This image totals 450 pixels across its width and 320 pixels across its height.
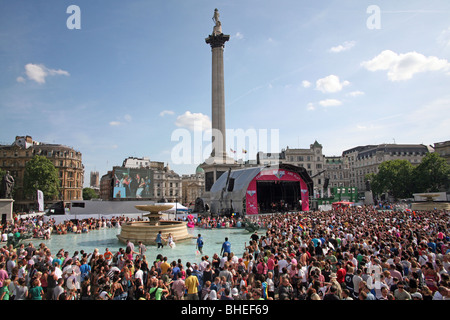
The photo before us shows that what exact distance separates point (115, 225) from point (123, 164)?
77333mm

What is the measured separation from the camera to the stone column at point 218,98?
48.3 m

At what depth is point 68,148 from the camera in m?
83.4

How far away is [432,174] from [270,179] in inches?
2126

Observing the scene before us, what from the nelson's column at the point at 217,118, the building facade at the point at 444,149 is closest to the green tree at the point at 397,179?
the building facade at the point at 444,149

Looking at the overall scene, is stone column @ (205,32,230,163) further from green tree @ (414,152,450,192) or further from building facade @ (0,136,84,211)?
green tree @ (414,152,450,192)

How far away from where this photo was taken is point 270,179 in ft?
121

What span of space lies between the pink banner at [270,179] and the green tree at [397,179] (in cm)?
4611

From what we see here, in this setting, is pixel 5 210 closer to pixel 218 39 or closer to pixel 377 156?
pixel 218 39

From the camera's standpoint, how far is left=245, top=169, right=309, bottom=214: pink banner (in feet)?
116

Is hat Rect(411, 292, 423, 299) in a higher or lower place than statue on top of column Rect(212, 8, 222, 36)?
lower

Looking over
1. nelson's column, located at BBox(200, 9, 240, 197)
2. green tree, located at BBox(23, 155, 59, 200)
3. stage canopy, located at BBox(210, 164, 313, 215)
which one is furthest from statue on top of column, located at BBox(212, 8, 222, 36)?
green tree, located at BBox(23, 155, 59, 200)

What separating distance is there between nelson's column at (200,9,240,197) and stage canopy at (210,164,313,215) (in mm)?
3522
